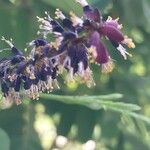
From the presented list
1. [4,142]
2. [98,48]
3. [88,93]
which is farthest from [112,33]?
[88,93]

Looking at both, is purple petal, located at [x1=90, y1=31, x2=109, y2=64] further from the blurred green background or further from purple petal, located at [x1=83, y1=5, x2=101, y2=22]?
the blurred green background

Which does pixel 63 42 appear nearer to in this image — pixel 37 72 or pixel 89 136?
pixel 37 72

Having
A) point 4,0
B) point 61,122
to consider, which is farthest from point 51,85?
point 61,122

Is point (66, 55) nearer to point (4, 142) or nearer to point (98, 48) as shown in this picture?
point (98, 48)

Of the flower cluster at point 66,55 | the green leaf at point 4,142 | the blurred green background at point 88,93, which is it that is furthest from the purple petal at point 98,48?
the blurred green background at point 88,93

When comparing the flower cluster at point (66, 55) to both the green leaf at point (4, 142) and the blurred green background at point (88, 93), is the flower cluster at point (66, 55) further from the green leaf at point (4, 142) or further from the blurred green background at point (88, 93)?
the blurred green background at point (88, 93)

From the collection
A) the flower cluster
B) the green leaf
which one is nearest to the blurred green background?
the green leaf
